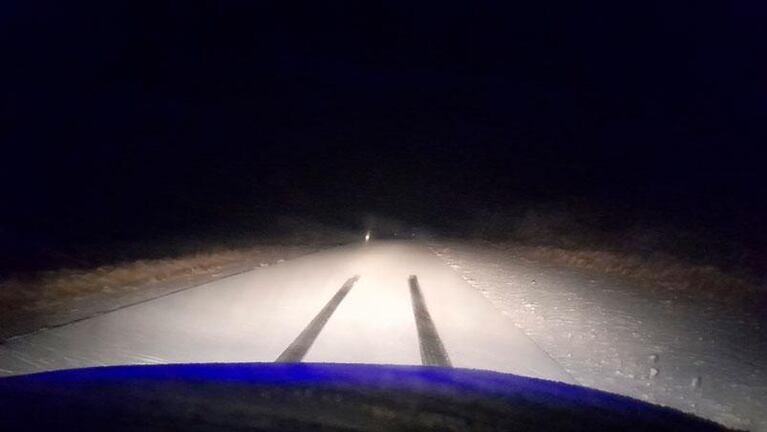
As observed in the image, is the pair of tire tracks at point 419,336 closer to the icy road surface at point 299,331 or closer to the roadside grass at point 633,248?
the icy road surface at point 299,331

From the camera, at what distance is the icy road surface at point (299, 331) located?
9.02 metres

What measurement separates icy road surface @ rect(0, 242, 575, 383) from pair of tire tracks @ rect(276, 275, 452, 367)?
15 mm

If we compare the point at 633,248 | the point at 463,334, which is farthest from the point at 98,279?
the point at 633,248

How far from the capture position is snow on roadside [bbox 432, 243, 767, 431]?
8.10 m

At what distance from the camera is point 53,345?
9.78 metres

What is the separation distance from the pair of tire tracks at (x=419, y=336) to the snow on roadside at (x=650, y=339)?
1.43 meters

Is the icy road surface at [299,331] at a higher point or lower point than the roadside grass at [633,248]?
lower

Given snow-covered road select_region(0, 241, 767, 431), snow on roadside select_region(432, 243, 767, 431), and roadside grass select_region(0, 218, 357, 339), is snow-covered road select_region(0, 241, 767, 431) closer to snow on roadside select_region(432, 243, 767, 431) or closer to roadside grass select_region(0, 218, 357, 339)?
snow on roadside select_region(432, 243, 767, 431)

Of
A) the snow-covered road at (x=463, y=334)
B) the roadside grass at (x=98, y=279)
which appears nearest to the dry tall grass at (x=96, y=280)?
the roadside grass at (x=98, y=279)

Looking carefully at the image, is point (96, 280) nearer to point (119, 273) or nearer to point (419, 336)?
point (119, 273)

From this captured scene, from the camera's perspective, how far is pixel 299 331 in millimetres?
11023

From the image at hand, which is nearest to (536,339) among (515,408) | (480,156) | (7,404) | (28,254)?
(515,408)

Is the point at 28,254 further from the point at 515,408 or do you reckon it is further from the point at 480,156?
the point at 480,156

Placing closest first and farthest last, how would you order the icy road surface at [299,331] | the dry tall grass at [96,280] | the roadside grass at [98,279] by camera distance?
the icy road surface at [299,331]
the dry tall grass at [96,280]
the roadside grass at [98,279]
